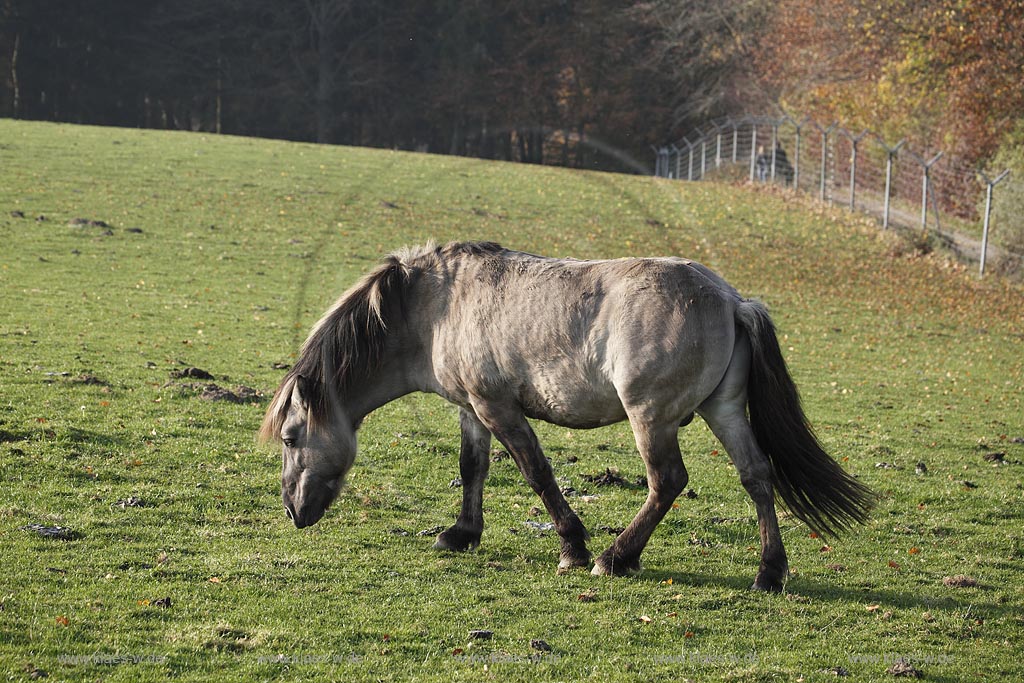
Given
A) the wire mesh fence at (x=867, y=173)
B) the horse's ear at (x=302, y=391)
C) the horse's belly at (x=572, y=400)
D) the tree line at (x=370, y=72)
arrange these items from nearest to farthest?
the horse's belly at (x=572, y=400)
the horse's ear at (x=302, y=391)
the wire mesh fence at (x=867, y=173)
the tree line at (x=370, y=72)

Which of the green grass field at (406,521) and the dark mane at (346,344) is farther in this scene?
the dark mane at (346,344)

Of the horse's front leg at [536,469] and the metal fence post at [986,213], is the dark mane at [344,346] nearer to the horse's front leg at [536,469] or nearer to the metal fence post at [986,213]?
the horse's front leg at [536,469]

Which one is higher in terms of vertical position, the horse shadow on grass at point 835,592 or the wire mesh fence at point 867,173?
the wire mesh fence at point 867,173

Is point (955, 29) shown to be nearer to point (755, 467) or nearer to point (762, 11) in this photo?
point (762, 11)

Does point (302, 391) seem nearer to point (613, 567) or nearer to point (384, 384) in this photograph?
point (384, 384)

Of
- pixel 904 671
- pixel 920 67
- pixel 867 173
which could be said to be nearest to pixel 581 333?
pixel 904 671

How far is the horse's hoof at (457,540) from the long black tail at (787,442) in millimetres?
1940

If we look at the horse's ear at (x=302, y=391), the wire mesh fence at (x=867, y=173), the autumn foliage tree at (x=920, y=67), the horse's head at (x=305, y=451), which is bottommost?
the horse's head at (x=305, y=451)

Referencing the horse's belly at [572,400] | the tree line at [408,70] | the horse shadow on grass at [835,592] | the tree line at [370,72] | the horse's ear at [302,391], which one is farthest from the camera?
the tree line at [370,72]

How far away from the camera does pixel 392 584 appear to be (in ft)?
20.0

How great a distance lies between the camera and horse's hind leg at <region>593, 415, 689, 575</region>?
6176 mm

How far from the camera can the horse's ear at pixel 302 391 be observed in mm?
6609

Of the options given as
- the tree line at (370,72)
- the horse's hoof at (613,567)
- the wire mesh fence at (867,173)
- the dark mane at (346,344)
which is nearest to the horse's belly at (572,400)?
the horse's hoof at (613,567)

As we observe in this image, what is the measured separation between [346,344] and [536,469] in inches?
57.9
